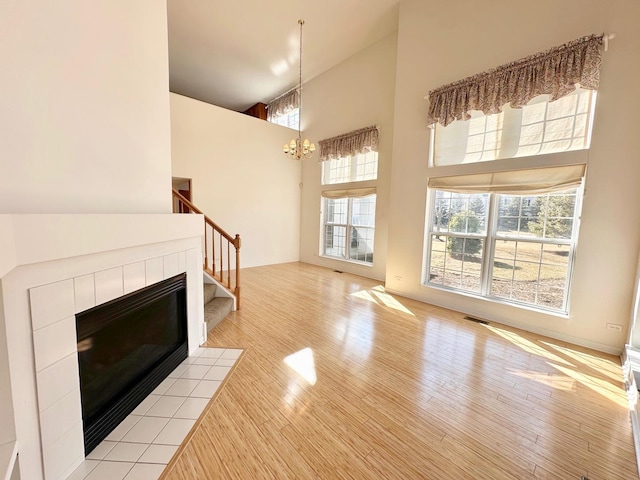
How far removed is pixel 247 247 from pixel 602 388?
237 inches

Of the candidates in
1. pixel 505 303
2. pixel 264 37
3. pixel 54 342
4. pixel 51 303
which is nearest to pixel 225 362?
pixel 54 342

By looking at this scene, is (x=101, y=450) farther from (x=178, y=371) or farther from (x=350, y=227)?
(x=350, y=227)

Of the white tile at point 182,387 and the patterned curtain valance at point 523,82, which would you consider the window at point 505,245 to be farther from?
the white tile at point 182,387

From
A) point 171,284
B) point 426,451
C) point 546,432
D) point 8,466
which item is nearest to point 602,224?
point 546,432

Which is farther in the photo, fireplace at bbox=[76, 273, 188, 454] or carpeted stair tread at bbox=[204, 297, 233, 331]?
carpeted stair tread at bbox=[204, 297, 233, 331]

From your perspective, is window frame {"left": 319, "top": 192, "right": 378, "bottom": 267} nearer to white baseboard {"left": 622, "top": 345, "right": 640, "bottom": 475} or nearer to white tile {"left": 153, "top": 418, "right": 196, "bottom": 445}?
white baseboard {"left": 622, "top": 345, "right": 640, "bottom": 475}

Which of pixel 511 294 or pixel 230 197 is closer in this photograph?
pixel 511 294

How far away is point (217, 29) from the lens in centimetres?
471

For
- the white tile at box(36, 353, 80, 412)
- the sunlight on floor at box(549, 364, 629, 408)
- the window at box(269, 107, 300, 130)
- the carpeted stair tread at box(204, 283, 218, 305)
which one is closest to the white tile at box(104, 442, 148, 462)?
the white tile at box(36, 353, 80, 412)

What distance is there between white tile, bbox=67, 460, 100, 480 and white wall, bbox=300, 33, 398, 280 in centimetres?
474

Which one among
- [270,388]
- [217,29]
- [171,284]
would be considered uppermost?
[217,29]

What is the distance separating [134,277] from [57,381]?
2.14 ft

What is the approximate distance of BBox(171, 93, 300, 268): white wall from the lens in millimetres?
5129

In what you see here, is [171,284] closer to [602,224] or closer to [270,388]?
[270,388]
